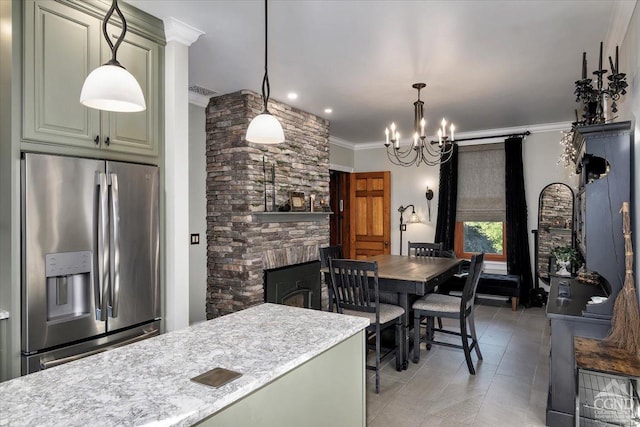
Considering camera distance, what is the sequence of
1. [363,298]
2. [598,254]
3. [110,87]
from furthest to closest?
[363,298]
[598,254]
[110,87]

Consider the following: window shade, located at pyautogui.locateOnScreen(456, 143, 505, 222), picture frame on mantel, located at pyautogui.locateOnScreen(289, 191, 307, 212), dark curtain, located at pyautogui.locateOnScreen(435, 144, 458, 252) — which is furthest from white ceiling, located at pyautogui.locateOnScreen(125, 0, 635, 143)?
dark curtain, located at pyautogui.locateOnScreen(435, 144, 458, 252)

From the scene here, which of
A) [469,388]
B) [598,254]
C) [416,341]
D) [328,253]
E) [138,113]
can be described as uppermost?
[138,113]

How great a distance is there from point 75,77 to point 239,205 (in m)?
2.08

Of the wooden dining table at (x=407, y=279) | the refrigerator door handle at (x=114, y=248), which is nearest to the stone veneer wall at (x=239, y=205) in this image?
the wooden dining table at (x=407, y=279)

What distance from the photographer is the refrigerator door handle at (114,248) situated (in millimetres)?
2238

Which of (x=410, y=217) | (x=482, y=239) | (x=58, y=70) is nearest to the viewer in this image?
(x=58, y=70)

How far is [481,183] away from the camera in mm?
6148

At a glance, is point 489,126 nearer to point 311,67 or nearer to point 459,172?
point 459,172

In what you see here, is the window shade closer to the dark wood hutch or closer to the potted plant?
the potted plant

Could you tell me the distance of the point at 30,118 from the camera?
199cm

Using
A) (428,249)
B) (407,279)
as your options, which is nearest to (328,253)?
(407,279)

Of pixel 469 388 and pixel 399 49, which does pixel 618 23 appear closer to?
pixel 399 49

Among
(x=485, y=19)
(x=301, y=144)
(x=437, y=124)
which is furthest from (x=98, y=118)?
(x=437, y=124)

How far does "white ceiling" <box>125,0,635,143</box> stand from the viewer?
250 cm
